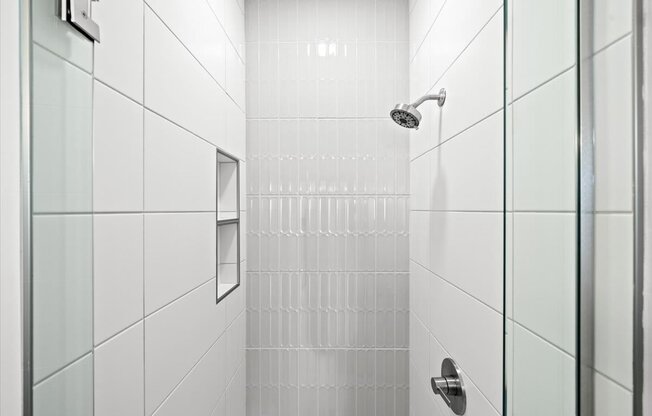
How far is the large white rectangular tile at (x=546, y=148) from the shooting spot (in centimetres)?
28

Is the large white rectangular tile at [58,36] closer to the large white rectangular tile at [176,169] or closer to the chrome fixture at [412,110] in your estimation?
the large white rectangular tile at [176,169]

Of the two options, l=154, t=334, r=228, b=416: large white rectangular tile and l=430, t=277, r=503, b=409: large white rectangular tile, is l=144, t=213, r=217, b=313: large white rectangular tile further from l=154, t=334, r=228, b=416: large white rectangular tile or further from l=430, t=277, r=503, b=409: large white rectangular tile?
l=430, t=277, r=503, b=409: large white rectangular tile

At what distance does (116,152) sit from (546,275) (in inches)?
27.1

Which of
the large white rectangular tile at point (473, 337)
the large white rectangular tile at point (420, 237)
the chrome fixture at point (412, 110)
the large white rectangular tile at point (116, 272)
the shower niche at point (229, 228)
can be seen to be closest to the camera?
the large white rectangular tile at point (116, 272)

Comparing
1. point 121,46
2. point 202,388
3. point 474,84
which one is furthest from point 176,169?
point 474,84

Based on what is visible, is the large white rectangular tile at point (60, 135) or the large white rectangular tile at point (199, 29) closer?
the large white rectangular tile at point (60, 135)

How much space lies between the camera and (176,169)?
0.96 m

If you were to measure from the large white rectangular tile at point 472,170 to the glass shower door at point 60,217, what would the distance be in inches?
29.1

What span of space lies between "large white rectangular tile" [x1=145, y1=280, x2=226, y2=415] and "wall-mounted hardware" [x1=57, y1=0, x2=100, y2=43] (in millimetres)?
582

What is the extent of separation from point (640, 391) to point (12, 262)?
18.0 inches

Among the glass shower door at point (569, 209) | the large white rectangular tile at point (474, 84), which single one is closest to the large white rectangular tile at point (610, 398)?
the glass shower door at point (569, 209)

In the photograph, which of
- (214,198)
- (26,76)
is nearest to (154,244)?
(214,198)

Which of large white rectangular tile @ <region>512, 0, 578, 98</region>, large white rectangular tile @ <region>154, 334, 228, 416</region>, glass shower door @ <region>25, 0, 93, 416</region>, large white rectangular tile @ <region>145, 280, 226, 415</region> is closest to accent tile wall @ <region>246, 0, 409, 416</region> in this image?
large white rectangular tile @ <region>154, 334, 228, 416</region>

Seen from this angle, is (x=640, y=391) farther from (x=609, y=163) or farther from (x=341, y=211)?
(x=341, y=211)
